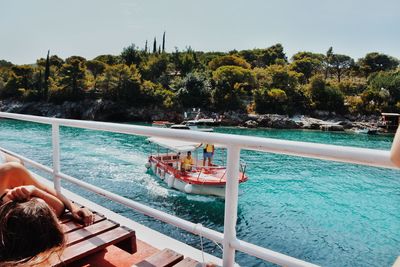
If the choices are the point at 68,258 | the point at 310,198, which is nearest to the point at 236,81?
the point at 310,198

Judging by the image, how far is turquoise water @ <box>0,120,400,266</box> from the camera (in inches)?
498

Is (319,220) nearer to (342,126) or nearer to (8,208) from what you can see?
(8,208)

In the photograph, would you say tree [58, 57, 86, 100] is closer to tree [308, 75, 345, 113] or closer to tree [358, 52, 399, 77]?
tree [308, 75, 345, 113]

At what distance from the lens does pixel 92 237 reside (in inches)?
76.5

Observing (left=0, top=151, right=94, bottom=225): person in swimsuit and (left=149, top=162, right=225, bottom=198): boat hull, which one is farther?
(left=149, top=162, right=225, bottom=198): boat hull

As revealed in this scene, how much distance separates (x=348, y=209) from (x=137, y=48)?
65.2 m

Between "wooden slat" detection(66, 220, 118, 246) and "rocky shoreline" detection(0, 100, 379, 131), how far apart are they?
5340 centimetres

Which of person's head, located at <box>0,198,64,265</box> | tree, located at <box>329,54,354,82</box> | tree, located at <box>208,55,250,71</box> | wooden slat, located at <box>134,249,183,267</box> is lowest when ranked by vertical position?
wooden slat, located at <box>134,249,183,267</box>

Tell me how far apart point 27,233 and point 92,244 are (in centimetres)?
88

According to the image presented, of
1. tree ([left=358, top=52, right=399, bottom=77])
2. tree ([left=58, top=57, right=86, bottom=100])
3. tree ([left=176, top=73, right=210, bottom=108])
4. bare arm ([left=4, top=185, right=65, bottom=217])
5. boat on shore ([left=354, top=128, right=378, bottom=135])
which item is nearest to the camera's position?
bare arm ([left=4, top=185, right=65, bottom=217])

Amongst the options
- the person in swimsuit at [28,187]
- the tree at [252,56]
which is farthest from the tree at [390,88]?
the person in swimsuit at [28,187]

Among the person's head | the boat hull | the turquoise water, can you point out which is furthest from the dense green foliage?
the person's head

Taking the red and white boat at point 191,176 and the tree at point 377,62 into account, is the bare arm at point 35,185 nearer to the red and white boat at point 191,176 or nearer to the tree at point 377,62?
the red and white boat at point 191,176

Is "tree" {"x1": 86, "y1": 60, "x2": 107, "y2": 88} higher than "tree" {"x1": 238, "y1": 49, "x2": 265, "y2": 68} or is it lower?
lower
